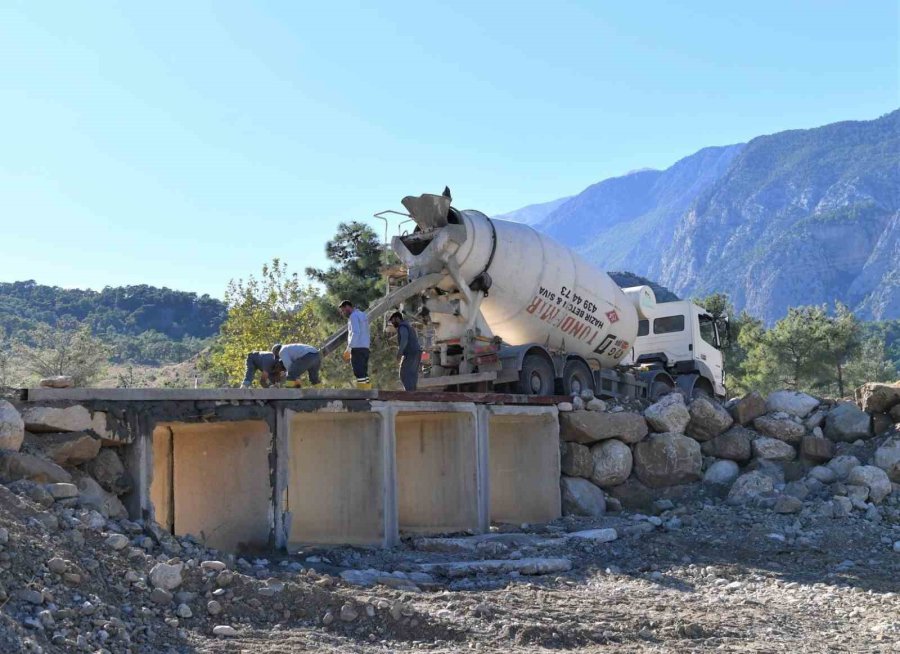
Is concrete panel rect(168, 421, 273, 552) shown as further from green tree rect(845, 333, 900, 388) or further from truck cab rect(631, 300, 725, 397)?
green tree rect(845, 333, 900, 388)

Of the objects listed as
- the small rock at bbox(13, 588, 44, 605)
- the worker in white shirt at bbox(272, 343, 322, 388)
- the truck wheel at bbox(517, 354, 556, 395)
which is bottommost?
the small rock at bbox(13, 588, 44, 605)

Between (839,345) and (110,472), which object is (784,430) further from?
(839,345)

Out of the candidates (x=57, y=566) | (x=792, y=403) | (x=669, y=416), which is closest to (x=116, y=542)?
(x=57, y=566)

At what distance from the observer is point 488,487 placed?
1284cm

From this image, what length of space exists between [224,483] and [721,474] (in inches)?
284

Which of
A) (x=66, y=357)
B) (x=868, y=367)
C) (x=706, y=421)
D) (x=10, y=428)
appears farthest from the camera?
(x=868, y=367)

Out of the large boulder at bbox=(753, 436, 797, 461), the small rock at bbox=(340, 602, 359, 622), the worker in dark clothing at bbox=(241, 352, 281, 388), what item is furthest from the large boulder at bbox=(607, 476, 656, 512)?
the small rock at bbox=(340, 602, 359, 622)

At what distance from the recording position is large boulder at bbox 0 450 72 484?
312 inches

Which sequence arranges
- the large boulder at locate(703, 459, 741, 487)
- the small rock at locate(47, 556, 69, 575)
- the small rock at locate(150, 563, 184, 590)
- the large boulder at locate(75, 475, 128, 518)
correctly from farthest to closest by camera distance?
1. the large boulder at locate(703, 459, 741, 487)
2. the large boulder at locate(75, 475, 128, 518)
3. the small rock at locate(150, 563, 184, 590)
4. the small rock at locate(47, 556, 69, 575)

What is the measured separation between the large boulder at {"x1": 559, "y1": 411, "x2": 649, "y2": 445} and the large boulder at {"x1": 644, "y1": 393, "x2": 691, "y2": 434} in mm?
318

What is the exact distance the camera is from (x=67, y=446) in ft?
28.5

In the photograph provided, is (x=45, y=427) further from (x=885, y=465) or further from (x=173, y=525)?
(x=885, y=465)

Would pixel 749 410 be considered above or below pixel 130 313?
below

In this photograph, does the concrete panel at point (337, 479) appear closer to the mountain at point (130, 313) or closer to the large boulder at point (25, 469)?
the large boulder at point (25, 469)
